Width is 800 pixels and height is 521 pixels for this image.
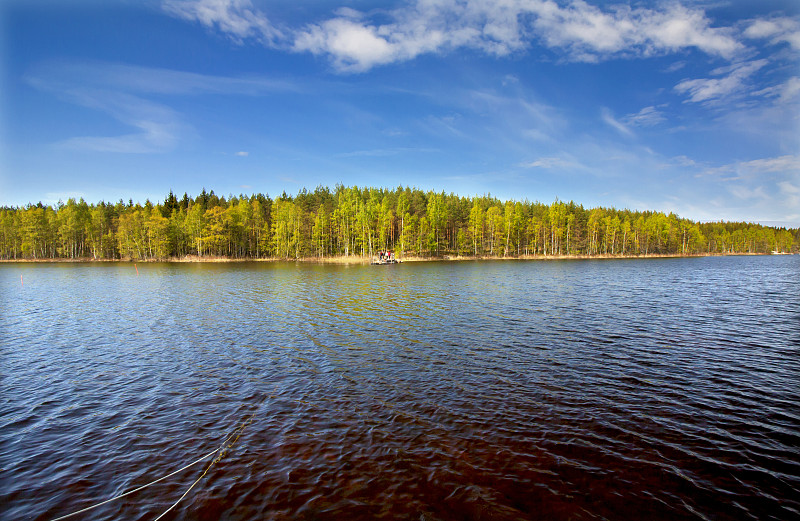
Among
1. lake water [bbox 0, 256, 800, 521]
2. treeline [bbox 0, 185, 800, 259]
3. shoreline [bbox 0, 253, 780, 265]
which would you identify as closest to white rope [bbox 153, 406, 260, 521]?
lake water [bbox 0, 256, 800, 521]

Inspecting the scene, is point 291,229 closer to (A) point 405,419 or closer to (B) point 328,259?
(B) point 328,259

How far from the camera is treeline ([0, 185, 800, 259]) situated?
110688 mm

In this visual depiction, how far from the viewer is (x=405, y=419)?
32.9 feet

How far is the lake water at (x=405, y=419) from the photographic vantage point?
6.96 metres

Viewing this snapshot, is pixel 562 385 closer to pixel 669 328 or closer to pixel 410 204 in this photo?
pixel 669 328

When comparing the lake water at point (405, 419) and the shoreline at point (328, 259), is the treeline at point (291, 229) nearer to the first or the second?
the shoreline at point (328, 259)

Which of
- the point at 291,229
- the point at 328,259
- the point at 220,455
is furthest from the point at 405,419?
the point at 291,229

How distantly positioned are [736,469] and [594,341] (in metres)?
10.2

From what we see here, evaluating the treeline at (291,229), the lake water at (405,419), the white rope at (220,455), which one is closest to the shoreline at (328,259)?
the treeline at (291,229)

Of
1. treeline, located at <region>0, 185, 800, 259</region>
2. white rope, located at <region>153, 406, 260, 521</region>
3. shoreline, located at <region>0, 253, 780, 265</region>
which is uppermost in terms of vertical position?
treeline, located at <region>0, 185, 800, 259</region>

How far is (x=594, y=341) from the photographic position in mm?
17812

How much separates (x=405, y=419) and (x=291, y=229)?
108m

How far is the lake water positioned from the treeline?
88.9 metres

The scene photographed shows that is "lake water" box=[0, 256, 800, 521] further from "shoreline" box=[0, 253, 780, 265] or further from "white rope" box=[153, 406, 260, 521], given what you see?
"shoreline" box=[0, 253, 780, 265]
